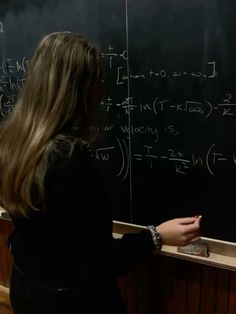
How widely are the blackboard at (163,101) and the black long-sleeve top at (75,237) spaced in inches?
16.9

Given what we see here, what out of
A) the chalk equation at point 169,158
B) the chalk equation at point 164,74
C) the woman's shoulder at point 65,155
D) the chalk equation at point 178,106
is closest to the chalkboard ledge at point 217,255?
the chalk equation at point 169,158

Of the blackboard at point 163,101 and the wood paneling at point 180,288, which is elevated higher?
the blackboard at point 163,101

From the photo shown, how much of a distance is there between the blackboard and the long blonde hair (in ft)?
1.47

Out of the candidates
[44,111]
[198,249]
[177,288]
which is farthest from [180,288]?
[44,111]

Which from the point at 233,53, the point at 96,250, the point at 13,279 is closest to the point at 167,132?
the point at 233,53

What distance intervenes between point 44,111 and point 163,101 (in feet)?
1.91

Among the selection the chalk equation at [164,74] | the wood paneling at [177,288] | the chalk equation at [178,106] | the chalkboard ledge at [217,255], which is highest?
the chalk equation at [164,74]

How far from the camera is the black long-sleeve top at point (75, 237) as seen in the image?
0.89m

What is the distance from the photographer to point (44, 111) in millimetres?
930

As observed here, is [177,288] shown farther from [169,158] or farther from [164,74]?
[164,74]

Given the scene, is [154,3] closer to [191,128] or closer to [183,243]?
[191,128]

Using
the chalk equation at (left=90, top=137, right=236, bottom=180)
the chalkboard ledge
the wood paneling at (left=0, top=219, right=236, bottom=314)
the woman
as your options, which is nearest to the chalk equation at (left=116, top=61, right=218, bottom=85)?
the chalk equation at (left=90, top=137, right=236, bottom=180)

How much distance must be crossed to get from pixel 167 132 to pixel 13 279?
2.50 feet

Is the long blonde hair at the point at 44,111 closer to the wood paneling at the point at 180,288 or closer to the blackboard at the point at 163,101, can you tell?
the blackboard at the point at 163,101
